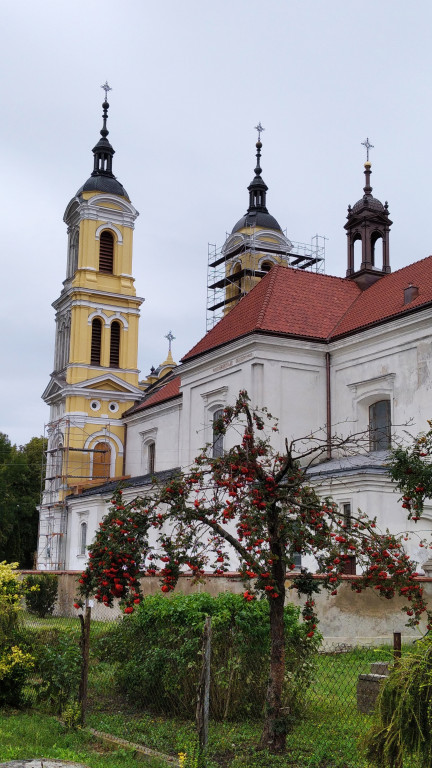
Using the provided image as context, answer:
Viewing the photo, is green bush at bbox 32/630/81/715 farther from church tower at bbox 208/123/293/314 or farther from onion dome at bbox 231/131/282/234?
onion dome at bbox 231/131/282/234

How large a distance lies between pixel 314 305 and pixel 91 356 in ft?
56.0

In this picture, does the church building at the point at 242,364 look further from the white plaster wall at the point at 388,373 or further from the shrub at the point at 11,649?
the shrub at the point at 11,649

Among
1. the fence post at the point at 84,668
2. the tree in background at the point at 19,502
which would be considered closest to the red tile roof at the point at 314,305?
the fence post at the point at 84,668

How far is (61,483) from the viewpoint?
139ft

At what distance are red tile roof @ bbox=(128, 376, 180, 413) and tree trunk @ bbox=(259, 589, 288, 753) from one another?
1189 inches

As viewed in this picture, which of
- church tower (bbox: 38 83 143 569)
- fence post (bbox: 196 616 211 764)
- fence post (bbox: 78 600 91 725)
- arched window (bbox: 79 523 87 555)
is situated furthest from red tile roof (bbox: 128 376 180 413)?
fence post (bbox: 196 616 211 764)

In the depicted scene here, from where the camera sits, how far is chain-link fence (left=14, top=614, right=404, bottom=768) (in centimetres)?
882

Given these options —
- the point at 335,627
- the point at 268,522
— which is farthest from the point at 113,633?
the point at 335,627

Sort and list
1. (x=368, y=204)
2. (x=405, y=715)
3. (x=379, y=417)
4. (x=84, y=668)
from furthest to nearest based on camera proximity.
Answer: (x=368, y=204), (x=379, y=417), (x=84, y=668), (x=405, y=715)

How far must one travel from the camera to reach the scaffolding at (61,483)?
137ft

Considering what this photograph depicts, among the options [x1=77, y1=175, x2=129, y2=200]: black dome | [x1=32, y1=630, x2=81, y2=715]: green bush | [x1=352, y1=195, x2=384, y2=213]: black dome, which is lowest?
[x1=32, y1=630, x2=81, y2=715]: green bush

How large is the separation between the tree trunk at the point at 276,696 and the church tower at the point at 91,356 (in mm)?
34320

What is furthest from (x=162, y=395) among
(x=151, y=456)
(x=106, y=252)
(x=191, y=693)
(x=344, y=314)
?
(x=191, y=693)

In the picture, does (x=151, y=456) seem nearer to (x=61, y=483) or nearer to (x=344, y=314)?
(x=61, y=483)
